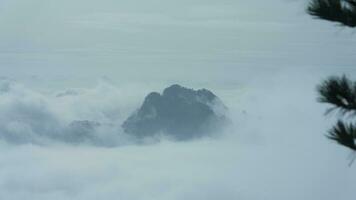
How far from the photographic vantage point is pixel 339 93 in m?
9.86

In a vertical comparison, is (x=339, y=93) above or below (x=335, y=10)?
below

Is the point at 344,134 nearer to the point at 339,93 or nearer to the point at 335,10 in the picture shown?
the point at 339,93

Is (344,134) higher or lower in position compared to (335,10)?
lower

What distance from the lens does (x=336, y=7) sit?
31.3ft

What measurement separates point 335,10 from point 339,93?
1.01 metres

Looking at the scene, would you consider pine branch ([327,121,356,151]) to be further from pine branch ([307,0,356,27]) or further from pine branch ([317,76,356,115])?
pine branch ([307,0,356,27])

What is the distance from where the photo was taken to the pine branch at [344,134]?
9.94 metres

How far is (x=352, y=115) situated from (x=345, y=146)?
41 cm

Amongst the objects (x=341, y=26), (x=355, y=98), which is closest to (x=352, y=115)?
(x=355, y=98)

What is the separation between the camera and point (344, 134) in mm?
9953

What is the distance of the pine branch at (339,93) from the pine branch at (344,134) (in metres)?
0.18

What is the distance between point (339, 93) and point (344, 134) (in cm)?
51

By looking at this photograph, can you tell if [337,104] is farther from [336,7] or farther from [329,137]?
[336,7]

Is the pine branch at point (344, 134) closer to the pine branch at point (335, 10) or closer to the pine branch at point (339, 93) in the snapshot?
the pine branch at point (339, 93)
